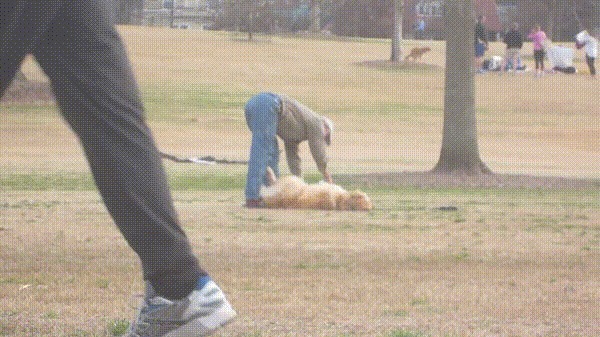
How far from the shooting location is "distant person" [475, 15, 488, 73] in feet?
150

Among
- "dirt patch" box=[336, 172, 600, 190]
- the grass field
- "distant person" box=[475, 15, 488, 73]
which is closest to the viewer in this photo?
the grass field

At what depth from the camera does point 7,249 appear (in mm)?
8359

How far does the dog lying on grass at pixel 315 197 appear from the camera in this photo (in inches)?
530

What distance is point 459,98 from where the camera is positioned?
20.9 meters

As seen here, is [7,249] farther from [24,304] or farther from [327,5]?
[327,5]

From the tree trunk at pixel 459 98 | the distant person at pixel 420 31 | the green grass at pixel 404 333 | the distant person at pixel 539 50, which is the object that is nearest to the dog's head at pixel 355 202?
the tree trunk at pixel 459 98

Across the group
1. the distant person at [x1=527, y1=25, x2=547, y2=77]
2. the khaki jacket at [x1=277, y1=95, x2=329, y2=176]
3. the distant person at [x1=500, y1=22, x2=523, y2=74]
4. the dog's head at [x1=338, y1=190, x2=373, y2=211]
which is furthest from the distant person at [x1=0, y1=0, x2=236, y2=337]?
the distant person at [x1=500, y1=22, x2=523, y2=74]

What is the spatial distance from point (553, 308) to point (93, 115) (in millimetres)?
3241

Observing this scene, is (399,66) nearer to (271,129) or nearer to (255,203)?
(271,129)

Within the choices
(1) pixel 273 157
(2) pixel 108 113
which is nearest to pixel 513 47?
(1) pixel 273 157

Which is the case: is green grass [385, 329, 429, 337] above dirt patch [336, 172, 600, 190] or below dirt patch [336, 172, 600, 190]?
above

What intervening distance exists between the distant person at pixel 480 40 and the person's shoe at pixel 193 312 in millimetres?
40645

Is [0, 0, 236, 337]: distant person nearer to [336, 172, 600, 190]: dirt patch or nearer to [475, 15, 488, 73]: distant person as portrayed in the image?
[336, 172, 600, 190]: dirt patch

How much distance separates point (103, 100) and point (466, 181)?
666 inches
